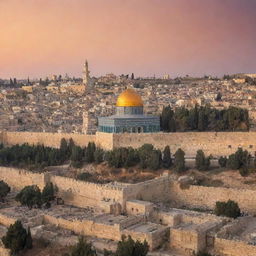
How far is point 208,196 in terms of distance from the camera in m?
20.2

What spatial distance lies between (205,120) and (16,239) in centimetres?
1561

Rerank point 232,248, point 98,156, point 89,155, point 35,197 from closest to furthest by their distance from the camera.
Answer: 1. point 232,248
2. point 35,197
3. point 98,156
4. point 89,155

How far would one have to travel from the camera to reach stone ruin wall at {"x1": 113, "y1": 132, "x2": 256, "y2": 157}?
84.3 ft

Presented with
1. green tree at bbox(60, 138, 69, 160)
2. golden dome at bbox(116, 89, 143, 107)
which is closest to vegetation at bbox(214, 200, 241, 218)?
green tree at bbox(60, 138, 69, 160)

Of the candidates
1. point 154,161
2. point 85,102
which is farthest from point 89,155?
point 85,102

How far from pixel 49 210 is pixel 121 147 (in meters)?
6.96

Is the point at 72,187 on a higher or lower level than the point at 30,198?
higher

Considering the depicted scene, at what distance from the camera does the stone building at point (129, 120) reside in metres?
27.6

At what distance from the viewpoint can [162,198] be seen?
21.0 m

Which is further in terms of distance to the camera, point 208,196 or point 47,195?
→ point 47,195

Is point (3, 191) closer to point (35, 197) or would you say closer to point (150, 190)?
point (35, 197)

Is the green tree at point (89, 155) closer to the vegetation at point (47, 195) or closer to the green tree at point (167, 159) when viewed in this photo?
the green tree at point (167, 159)

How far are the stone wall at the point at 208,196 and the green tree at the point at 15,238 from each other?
6681 millimetres

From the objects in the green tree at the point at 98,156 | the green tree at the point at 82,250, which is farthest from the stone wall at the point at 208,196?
the green tree at the point at 82,250
